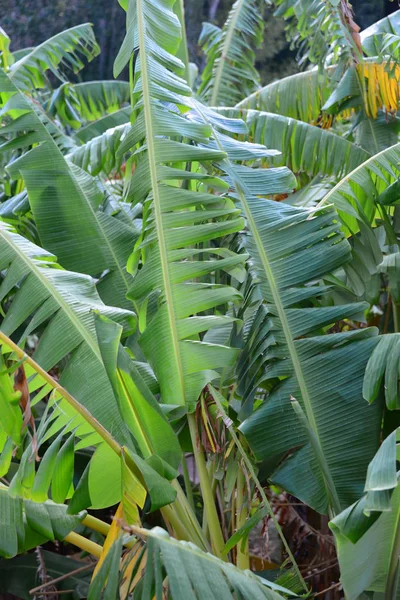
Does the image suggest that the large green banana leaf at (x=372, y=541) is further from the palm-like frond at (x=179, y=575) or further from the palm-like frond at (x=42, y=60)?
the palm-like frond at (x=42, y=60)

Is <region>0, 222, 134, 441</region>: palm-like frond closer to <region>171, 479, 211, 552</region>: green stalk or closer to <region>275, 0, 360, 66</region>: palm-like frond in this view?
<region>171, 479, 211, 552</region>: green stalk

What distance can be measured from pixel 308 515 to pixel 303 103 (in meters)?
1.56

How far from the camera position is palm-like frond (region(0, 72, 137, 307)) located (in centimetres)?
166

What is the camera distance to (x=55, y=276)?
139 cm

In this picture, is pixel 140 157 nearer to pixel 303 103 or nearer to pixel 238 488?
pixel 238 488

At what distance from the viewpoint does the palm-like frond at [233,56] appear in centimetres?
288

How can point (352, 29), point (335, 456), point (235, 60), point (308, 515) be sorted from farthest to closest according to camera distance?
point (235, 60), point (308, 515), point (352, 29), point (335, 456)

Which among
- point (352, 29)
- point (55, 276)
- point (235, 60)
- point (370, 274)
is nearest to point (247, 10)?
point (235, 60)

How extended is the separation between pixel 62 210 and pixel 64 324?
46cm

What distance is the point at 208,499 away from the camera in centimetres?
142

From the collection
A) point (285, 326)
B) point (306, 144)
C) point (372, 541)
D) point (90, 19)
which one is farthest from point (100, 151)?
point (90, 19)

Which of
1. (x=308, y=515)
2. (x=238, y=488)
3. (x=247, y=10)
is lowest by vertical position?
(x=308, y=515)

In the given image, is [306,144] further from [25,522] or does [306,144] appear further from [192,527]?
[25,522]

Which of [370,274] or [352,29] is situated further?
[352,29]
